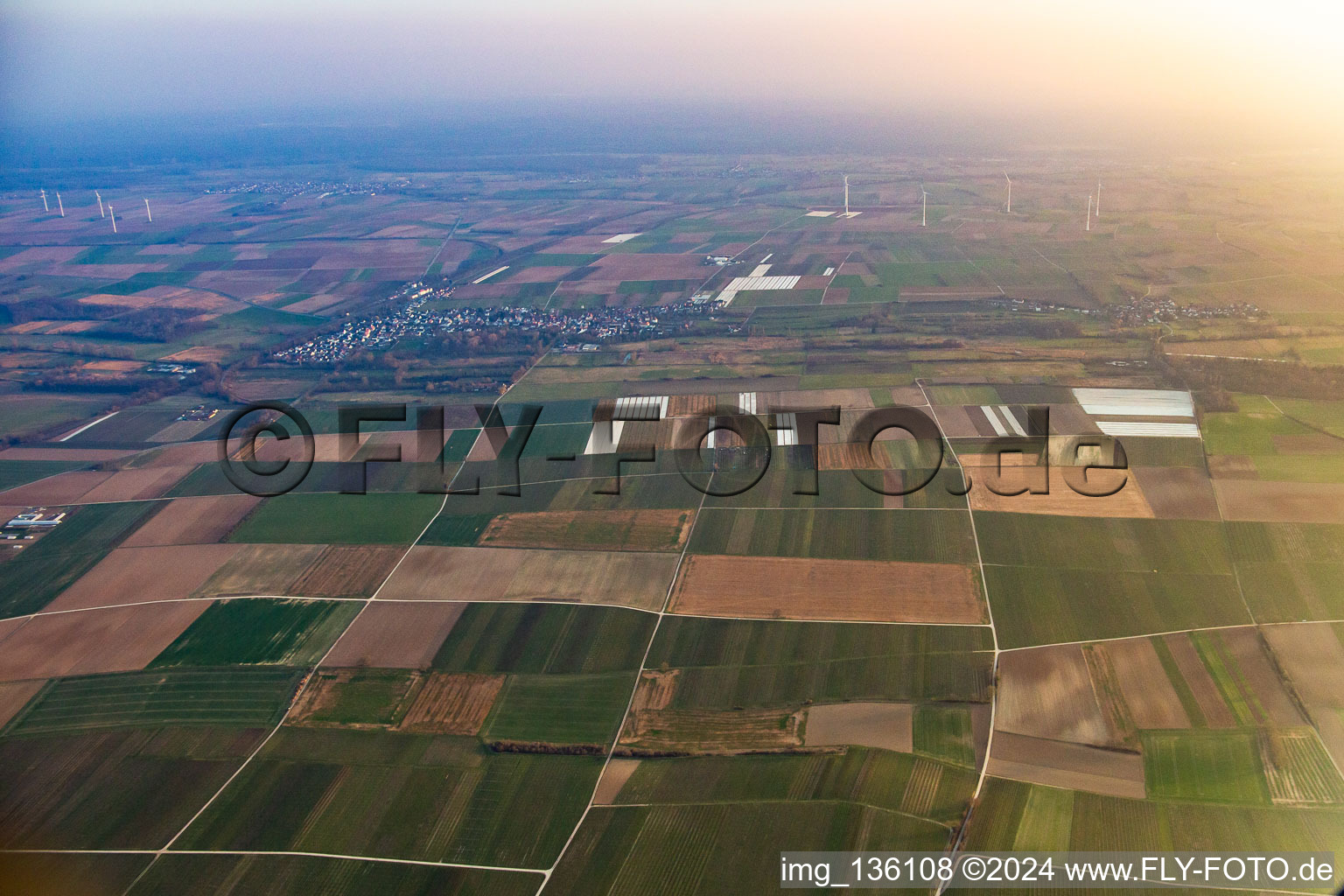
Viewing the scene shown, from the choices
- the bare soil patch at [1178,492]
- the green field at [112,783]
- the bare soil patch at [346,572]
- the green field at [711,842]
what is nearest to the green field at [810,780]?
the green field at [711,842]

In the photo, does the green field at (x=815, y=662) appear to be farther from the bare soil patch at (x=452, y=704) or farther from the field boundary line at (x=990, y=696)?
the bare soil patch at (x=452, y=704)

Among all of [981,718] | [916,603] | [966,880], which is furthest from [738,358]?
[966,880]

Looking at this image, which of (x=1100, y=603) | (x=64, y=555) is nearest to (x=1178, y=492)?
(x=1100, y=603)

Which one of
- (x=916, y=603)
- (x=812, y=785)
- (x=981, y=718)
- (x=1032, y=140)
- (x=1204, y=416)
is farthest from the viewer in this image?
(x=1032, y=140)

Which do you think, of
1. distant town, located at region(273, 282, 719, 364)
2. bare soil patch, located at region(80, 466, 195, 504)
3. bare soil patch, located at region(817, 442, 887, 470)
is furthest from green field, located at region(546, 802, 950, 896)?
distant town, located at region(273, 282, 719, 364)

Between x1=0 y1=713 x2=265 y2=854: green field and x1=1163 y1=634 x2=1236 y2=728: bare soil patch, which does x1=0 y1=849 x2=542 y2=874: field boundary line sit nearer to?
x1=0 y1=713 x2=265 y2=854: green field

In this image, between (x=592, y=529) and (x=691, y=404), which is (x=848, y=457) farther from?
(x=592, y=529)

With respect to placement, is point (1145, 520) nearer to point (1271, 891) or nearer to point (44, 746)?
point (1271, 891)
